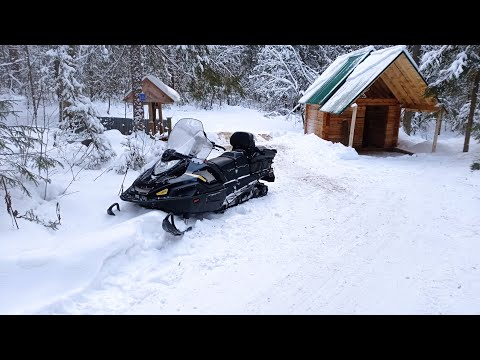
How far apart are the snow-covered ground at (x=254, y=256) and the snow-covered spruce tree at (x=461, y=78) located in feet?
17.9

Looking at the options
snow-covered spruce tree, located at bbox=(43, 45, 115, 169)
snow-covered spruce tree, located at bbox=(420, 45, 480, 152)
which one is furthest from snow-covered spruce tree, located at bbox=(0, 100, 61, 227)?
snow-covered spruce tree, located at bbox=(420, 45, 480, 152)

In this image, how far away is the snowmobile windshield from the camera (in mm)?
5629

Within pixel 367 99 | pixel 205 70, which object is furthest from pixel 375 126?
pixel 205 70

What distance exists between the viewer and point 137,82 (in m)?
9.23

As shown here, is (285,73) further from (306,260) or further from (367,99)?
(306,260)

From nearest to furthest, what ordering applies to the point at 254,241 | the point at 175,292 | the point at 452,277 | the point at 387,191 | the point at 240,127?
the point at 175,292, the point at 452,277, the point at 254,241, the point at 387,191, the point at 240,127

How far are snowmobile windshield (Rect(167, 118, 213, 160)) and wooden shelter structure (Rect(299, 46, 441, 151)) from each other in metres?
6.74

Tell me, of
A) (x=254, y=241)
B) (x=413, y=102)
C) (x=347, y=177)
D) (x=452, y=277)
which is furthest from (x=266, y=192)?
(x=413, y=102)

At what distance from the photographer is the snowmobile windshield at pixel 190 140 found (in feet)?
18.5

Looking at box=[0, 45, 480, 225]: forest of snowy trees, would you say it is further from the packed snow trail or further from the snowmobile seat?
the snowmobile seat

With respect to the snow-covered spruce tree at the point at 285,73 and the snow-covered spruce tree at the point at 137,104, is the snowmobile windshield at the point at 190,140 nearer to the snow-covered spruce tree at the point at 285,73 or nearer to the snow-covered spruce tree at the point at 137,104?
the snow-covered spruce tree at the point at 137,104
